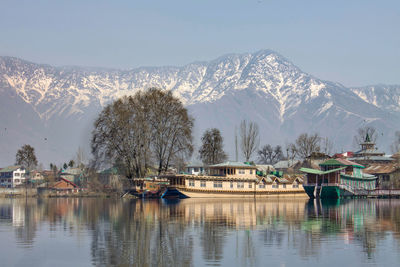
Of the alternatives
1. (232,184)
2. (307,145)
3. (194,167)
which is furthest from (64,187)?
(307,145)

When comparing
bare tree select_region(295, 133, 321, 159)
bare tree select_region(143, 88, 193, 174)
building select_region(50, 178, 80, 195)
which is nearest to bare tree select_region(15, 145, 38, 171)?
building select_region(50, 178, 80, 195)

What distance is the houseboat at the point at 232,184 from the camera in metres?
91.6

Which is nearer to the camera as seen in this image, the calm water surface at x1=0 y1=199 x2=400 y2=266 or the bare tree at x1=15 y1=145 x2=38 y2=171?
the calm water surface at x1=0 y1=199 x2=400 y2=266

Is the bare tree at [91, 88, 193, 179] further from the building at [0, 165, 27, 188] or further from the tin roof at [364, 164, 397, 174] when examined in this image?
the building at [0, 165, 27, 188]

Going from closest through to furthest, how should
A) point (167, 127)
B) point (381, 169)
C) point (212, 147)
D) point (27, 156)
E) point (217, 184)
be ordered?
point (217, 184) → point (167, 127) → point (381, 169) → point (212, 147) → point (27, 156)

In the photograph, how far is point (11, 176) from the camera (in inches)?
7047

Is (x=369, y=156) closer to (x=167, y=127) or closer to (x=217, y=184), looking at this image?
(x=167, y=127)

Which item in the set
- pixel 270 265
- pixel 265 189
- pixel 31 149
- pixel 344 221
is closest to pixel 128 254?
pixel 270 265

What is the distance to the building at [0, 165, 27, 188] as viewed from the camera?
178m

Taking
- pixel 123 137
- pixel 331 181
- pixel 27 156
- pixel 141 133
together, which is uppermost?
pixel 141 133

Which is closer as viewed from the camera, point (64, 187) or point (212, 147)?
point (212, 147)

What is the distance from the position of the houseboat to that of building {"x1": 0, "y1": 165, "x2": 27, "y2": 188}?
95.6 m

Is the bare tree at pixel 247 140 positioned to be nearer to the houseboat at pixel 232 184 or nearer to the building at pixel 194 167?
the houseboat at pixel 232 184

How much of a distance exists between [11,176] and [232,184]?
10207cm
